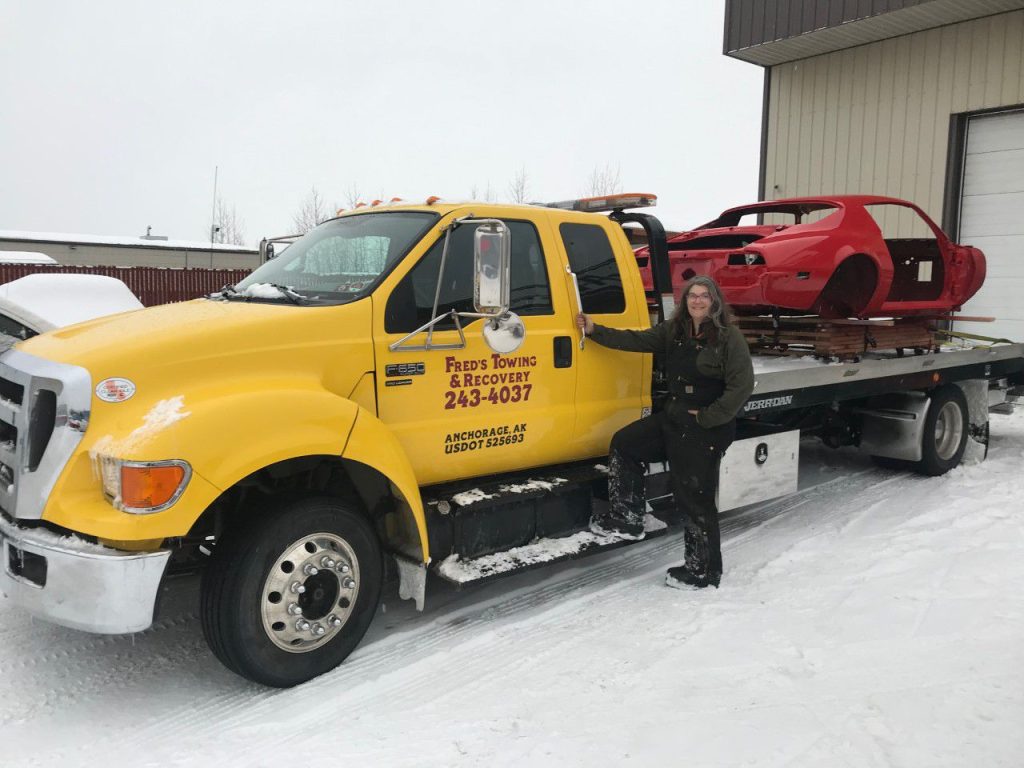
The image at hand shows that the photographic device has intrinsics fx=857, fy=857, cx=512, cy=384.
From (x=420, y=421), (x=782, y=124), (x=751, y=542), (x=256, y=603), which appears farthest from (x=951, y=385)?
(x=782, y=124)

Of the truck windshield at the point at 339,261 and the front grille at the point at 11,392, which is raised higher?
the truck windshield at the point at 339,261

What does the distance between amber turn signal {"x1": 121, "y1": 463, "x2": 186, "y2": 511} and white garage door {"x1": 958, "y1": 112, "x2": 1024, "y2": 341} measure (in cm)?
1311

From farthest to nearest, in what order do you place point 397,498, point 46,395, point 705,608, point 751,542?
point 751,542 → point 705,608 → point 397,498 → point 46,395

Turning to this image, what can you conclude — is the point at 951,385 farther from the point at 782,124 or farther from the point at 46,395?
the point at 782,124

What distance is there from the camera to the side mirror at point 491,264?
3.91 m

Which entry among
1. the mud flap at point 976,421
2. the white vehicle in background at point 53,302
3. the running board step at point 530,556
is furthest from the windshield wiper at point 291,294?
the mud flap at point 976,421

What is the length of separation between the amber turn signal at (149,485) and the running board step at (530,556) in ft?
4.89

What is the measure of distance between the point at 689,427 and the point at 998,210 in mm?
10536

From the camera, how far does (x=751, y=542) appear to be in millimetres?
5965

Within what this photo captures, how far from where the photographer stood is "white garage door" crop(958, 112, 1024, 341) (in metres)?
12.7

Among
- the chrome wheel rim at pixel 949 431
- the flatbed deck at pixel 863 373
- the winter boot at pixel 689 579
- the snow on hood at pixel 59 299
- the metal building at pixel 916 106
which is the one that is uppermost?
the metal building at pixel 916 106

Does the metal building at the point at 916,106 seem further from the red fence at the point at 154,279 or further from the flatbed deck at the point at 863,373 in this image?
the red fence at the point at 154,279

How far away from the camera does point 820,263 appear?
6.34 metres

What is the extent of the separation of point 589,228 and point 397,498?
2.08 meters
